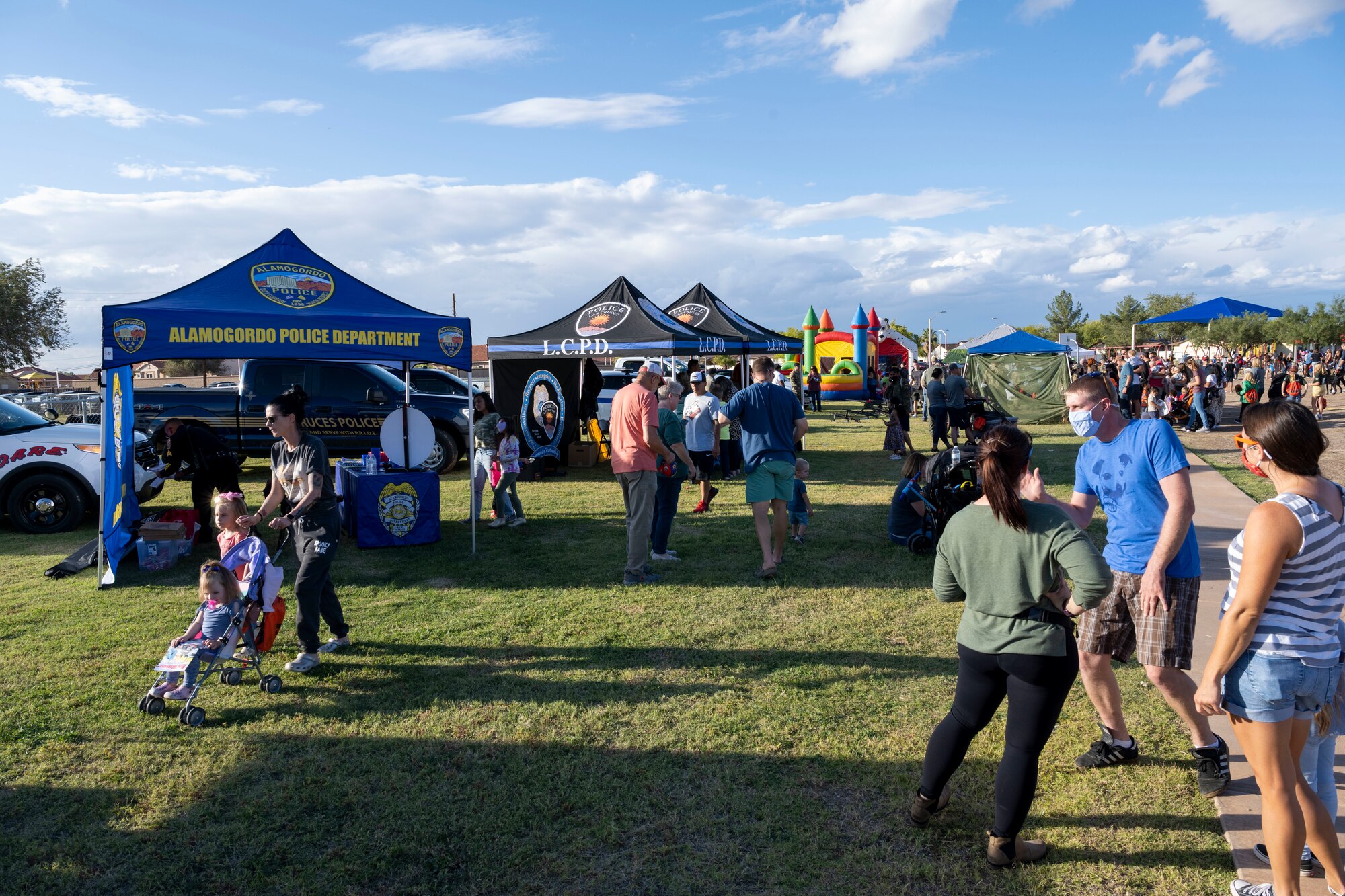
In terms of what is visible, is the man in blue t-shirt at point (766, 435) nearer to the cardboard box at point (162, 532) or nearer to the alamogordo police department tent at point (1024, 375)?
the cardboard box at point (162, 532)

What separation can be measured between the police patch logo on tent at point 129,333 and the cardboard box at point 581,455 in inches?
304

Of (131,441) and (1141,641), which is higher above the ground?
(131,441)

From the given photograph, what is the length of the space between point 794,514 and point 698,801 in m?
4.80

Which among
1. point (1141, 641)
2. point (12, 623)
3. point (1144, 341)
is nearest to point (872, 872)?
point (1141, 641)

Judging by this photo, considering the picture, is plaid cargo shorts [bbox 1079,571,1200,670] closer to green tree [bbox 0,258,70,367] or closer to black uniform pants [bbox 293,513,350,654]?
black uniform pants [bbox 293,513,350,654]

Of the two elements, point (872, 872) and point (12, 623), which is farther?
point (12, 623)

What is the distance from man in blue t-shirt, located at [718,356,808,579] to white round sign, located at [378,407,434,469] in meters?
3.54

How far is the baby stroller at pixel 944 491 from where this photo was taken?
767 centimetres

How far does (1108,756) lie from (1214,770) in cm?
41

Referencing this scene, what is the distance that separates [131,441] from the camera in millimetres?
7539

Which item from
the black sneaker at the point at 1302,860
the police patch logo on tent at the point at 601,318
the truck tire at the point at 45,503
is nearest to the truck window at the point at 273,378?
the truck tire at the point at 45,503

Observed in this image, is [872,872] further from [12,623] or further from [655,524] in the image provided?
[12,623]

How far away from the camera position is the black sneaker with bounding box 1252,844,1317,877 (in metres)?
2.89

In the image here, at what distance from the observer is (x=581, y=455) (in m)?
14.3
